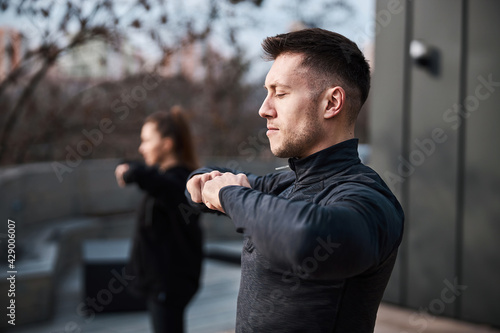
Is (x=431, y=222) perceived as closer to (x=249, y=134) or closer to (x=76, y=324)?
(x=76, y=324)

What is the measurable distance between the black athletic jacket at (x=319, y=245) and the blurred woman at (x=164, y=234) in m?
1.73

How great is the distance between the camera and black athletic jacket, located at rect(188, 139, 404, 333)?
1.07 meters

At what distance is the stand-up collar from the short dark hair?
0.32ft

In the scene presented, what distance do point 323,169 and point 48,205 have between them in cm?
703

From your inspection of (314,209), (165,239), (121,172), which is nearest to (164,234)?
(165,239)

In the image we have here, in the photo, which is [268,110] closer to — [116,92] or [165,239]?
[165,239]

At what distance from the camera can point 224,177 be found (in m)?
1.33

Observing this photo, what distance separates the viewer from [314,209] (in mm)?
1083

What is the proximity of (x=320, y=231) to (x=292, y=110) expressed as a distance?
0.42 m

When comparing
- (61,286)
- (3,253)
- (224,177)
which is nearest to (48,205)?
(61,286)

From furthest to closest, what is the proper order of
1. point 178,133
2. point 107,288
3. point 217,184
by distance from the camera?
point 107,288
point 178,133
point 217,184

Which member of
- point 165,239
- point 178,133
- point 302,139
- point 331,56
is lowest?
point 165,239

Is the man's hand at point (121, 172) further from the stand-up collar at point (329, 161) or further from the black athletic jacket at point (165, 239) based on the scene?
the stand-up collar at point (329, 161)

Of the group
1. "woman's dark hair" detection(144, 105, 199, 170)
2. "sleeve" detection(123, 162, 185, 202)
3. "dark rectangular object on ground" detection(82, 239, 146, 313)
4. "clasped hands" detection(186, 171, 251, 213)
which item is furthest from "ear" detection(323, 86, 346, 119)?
"dark rectangular object on ground" detection(82, 239, 146, 313)
